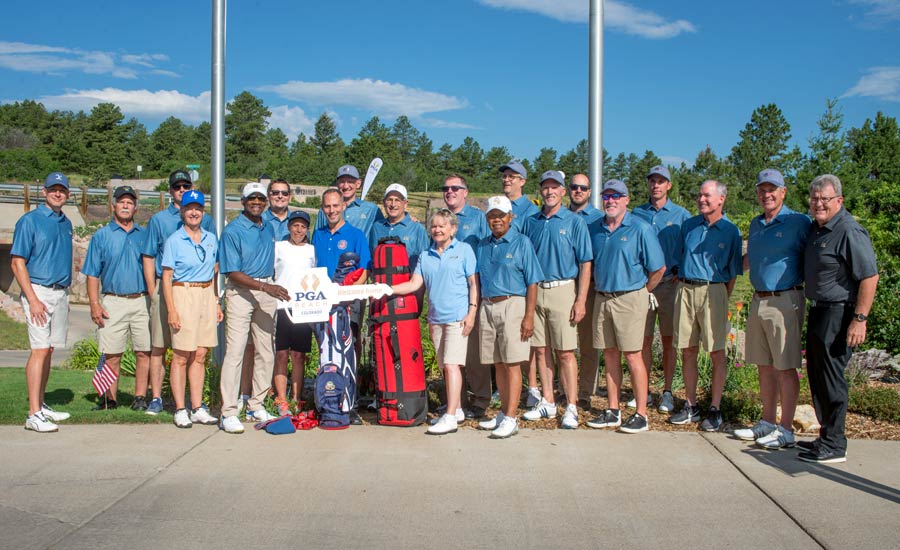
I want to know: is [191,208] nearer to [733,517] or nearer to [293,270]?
[293,270]

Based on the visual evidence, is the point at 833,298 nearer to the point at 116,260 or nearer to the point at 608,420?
the point at 608,420

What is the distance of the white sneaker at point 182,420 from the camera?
6.62m

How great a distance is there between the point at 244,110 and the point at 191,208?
219 ft

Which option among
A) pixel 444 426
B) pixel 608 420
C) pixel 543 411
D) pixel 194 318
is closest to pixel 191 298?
pixel 194 318

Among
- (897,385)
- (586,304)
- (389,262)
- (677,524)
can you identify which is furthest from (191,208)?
(897,385)

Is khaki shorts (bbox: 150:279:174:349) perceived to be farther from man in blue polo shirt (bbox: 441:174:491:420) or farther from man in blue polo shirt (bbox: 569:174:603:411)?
man in blue polo shirt (bbox: 569:174:603:411)

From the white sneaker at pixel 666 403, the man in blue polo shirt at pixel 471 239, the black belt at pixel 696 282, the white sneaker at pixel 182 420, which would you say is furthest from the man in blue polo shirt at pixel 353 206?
the white sneaker at pixel 666 403

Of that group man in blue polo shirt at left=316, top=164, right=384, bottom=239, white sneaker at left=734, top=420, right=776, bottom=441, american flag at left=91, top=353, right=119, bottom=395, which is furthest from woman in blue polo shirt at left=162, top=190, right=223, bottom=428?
white sneaker at left=734, top=420, right=776, bottom=441

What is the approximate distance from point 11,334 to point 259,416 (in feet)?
39.4

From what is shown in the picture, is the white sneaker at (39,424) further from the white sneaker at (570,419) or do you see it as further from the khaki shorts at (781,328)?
the khaki shorts at (781,328)

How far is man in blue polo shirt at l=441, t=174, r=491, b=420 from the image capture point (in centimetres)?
711

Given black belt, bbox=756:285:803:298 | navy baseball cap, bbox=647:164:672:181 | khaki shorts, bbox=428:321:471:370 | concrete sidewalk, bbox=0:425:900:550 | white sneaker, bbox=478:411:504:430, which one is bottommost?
concrete sidewalk, bbox=0:425:900:550

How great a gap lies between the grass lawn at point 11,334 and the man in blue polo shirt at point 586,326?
12.1m

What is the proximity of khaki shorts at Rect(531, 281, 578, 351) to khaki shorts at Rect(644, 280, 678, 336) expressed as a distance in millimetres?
981
